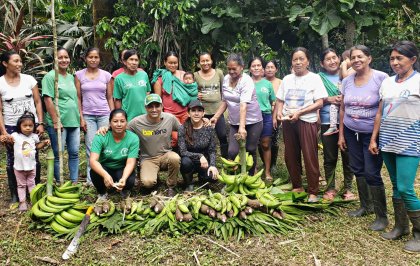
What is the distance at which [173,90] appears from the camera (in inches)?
195

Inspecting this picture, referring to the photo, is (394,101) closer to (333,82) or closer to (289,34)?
(333,82)

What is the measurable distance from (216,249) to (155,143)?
1.68 m

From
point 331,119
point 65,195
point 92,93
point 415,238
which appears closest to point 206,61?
point 92,93

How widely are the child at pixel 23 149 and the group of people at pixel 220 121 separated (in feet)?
0.03

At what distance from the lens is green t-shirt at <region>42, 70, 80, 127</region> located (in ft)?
14.4

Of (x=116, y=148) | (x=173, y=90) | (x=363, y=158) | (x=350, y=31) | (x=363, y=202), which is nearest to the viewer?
(x=363, y=158)

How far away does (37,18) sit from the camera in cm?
739

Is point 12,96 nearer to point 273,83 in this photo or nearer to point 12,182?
point 12,182

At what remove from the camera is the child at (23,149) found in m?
4.04

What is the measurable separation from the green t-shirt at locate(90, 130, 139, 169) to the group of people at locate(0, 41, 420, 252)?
0.04ft

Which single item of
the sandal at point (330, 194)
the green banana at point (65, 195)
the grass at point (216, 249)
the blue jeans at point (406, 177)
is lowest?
the grass at point (216, 249)

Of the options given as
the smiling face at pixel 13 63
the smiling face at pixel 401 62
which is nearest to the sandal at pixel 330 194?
the smiling face at pixel 401 62

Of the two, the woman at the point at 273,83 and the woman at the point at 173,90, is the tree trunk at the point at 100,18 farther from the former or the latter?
the woman at the point at 273,83

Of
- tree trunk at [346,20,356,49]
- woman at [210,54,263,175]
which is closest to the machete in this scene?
woman at [210,54,263,175]
